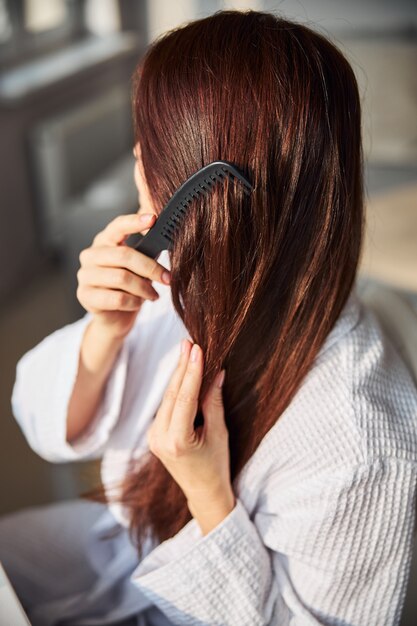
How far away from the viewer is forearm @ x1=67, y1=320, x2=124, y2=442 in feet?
2.64

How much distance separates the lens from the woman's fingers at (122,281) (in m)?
0.69

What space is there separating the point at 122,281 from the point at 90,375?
0.20m

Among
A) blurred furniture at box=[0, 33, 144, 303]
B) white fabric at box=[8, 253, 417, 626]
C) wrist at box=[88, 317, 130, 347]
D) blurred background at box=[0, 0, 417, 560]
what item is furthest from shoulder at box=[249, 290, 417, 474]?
blurred furniture at box=[0, 33, 144, 303]

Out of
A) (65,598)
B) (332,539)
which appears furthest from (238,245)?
(65,598)

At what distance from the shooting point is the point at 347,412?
631 mm

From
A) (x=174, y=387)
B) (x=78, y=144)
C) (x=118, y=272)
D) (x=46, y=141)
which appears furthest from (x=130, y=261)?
(x=78, y=144)

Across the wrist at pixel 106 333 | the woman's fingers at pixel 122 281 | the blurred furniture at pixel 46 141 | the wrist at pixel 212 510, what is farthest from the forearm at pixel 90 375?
the blurred furniture at pixel 46 141

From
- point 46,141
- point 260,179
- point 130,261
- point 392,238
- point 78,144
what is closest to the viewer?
point 260,179

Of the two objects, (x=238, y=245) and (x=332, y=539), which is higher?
(x=238, y=245)

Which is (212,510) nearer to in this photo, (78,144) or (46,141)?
(46,141)

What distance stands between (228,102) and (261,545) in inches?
17.3

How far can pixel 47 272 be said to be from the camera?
265 centimetres

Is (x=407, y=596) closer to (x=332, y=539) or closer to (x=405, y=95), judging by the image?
(x=332, y=539)

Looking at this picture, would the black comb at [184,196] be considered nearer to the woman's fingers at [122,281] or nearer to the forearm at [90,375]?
the woman's fingers at [122,281]
